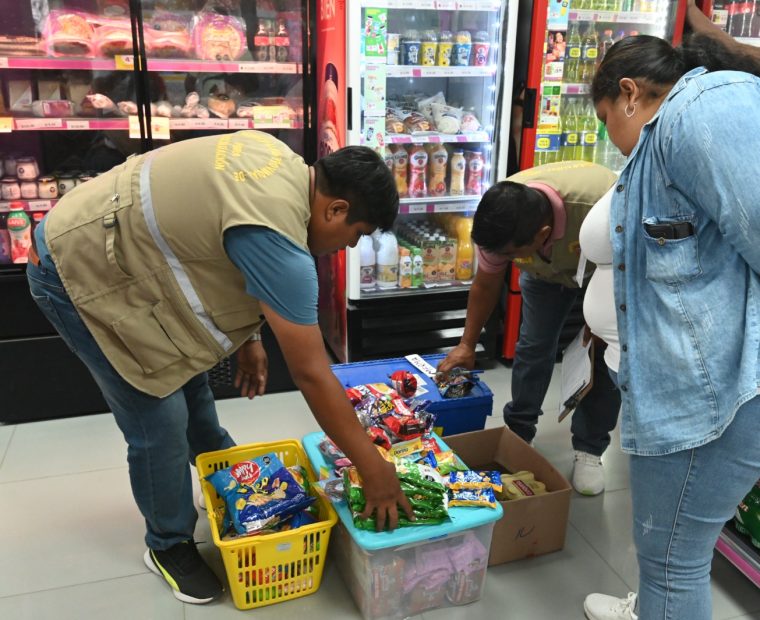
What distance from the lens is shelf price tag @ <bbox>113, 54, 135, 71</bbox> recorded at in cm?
300

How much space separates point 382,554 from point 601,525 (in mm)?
1001

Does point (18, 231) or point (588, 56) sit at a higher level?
point (588, 56)

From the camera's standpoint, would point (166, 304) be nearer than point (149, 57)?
Yes

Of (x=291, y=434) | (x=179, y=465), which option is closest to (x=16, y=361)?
(x=291, y=434)

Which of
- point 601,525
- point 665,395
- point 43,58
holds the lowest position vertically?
point 601,525

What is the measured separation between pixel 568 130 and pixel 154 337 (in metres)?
2.84

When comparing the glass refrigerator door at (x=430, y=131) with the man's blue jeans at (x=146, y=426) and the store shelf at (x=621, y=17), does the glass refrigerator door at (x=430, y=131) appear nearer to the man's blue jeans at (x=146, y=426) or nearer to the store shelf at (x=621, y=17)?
the store shelf at (x=621, y=17)

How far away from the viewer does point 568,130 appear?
3.79 meters

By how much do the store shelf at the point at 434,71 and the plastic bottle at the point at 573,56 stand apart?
0.51 m

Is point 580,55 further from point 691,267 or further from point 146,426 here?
point 146,426

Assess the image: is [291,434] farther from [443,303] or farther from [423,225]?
[423,225]

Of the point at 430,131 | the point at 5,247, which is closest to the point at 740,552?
the point at 430,131

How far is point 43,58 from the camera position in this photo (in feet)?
9.57

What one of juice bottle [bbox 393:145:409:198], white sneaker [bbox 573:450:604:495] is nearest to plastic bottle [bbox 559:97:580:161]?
juice bottle [bbox 393:145:409:198]
